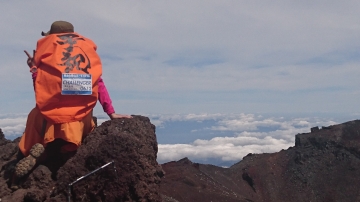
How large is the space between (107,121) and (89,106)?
47cm

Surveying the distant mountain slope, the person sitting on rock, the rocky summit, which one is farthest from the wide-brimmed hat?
the distant mountain slope

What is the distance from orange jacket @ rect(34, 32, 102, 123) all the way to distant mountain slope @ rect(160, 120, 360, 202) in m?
12.9

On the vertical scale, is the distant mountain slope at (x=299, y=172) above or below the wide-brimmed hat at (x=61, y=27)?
below

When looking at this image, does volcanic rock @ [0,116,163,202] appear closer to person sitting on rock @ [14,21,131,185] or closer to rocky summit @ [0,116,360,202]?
rocky summit @ [0,116,360,202]

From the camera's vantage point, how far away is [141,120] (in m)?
7.22

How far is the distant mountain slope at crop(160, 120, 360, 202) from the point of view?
21359 mm

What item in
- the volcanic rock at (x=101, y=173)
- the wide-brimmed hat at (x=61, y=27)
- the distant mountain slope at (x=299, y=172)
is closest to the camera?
the volcanic rock at (x=101, y=173)

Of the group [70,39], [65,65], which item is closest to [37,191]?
[65,65]

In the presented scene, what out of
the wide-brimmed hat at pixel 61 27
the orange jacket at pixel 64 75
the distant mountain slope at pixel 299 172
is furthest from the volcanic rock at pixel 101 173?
the distant mountain slope at pixel 299 172

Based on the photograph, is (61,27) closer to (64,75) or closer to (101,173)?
(64,75)

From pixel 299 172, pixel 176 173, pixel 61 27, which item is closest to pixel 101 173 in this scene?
pixel 61 27

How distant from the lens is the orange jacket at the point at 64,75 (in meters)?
6.28

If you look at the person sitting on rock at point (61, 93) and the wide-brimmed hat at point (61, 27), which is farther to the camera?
the wide-brimmed hat at point (61, 27)

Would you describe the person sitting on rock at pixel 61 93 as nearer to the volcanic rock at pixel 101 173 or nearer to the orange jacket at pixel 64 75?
the orange jacket at pixel 64 75
